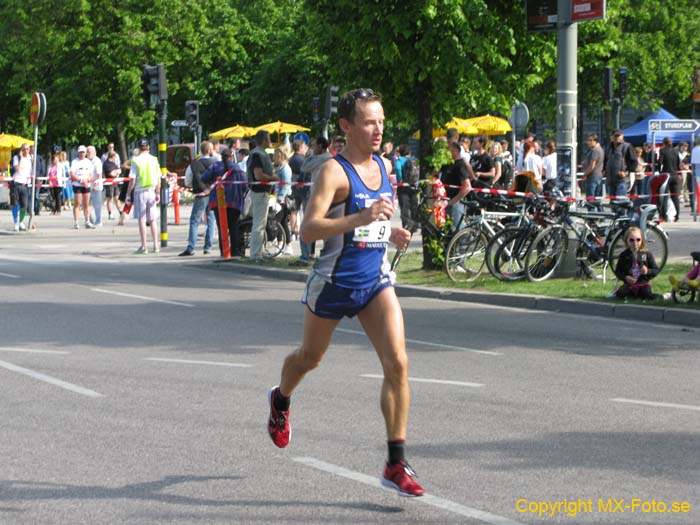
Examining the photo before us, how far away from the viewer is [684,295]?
Result: 43.9ft

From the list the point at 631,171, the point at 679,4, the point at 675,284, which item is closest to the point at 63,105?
the point at 679,4

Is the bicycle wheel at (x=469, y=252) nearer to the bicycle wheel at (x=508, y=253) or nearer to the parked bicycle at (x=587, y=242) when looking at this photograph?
the bicycle wheel at (x=508, y=253)

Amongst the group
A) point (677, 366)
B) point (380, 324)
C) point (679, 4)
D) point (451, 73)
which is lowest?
point (677, 366)

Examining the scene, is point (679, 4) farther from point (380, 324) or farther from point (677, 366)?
point (380, 324)

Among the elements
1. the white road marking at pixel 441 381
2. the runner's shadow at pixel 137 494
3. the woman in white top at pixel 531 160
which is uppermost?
the woman in white top at pixel 531 160

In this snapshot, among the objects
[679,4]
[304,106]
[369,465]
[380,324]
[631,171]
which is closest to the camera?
[380,324]

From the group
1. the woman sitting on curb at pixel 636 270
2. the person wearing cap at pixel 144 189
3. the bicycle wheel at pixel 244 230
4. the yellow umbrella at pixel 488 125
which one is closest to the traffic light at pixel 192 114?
the yellow umbrella at pixel 488 125

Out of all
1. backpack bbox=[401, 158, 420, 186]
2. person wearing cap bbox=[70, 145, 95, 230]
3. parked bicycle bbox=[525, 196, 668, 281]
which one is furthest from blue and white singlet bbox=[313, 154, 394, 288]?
person wearing cap bbox=[70, 145, 95, 230]

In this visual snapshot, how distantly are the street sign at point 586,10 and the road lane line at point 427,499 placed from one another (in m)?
10.5

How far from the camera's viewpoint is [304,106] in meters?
61.1

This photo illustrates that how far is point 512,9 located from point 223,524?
13348 mm

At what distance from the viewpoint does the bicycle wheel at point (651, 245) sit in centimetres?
1627

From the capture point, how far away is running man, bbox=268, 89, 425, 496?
19.0 feet

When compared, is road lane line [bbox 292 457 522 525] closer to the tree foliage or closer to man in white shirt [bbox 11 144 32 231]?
the tree foliage
